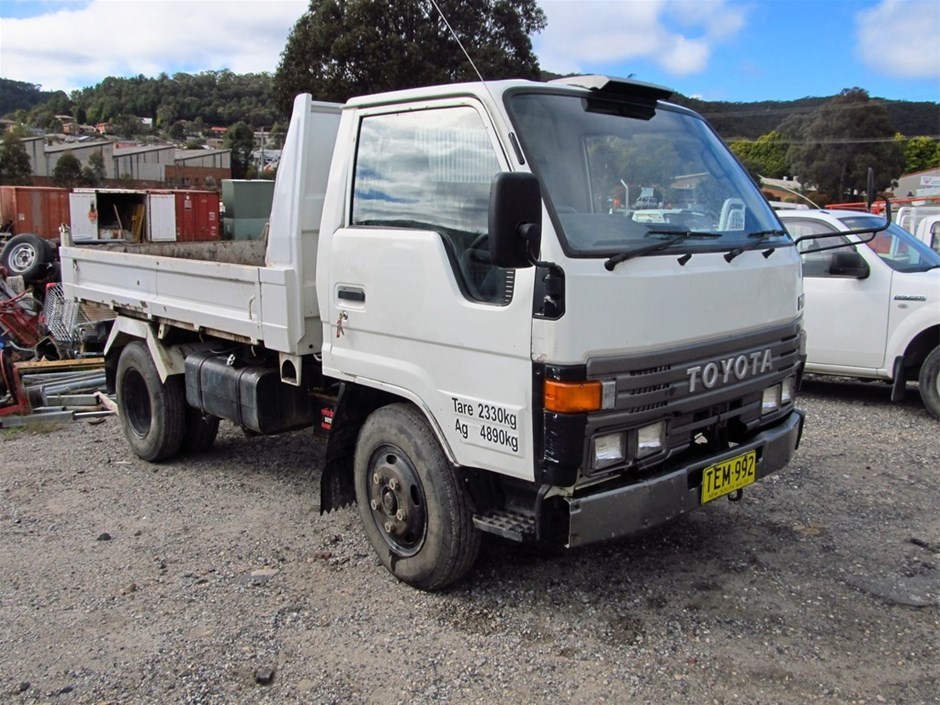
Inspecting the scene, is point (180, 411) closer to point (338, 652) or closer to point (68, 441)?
point (68, 441)

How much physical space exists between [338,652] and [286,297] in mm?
1888

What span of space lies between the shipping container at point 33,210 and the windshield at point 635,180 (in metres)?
22.4

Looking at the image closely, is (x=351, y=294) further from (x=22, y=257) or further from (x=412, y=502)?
(x=22, y=257)

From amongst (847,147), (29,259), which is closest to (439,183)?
(29,259)

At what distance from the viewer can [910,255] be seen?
25.2 ft

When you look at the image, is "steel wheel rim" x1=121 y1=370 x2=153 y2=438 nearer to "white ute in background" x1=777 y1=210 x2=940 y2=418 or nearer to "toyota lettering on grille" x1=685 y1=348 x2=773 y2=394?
"toyota lettering on grille" x1=685 y1=348 x2=773 y2=394

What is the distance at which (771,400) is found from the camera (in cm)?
409

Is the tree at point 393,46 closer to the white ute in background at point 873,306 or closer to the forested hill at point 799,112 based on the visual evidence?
the forested hill at point 799,112

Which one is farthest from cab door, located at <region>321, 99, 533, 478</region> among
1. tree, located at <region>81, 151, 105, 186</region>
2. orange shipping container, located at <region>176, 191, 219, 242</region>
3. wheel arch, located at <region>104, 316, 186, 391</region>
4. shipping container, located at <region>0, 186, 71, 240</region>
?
tree, located at <region>81, 151, 105, 186</region>

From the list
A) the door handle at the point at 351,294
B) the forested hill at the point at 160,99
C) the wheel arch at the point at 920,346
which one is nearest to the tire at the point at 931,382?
the wheel arch at the point at 920,346

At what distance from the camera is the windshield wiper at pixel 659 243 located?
125 inches

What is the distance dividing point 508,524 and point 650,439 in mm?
701

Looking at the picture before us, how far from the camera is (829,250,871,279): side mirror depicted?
24.7ft

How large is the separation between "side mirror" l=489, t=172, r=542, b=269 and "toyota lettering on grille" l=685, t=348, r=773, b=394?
37.3 inches
